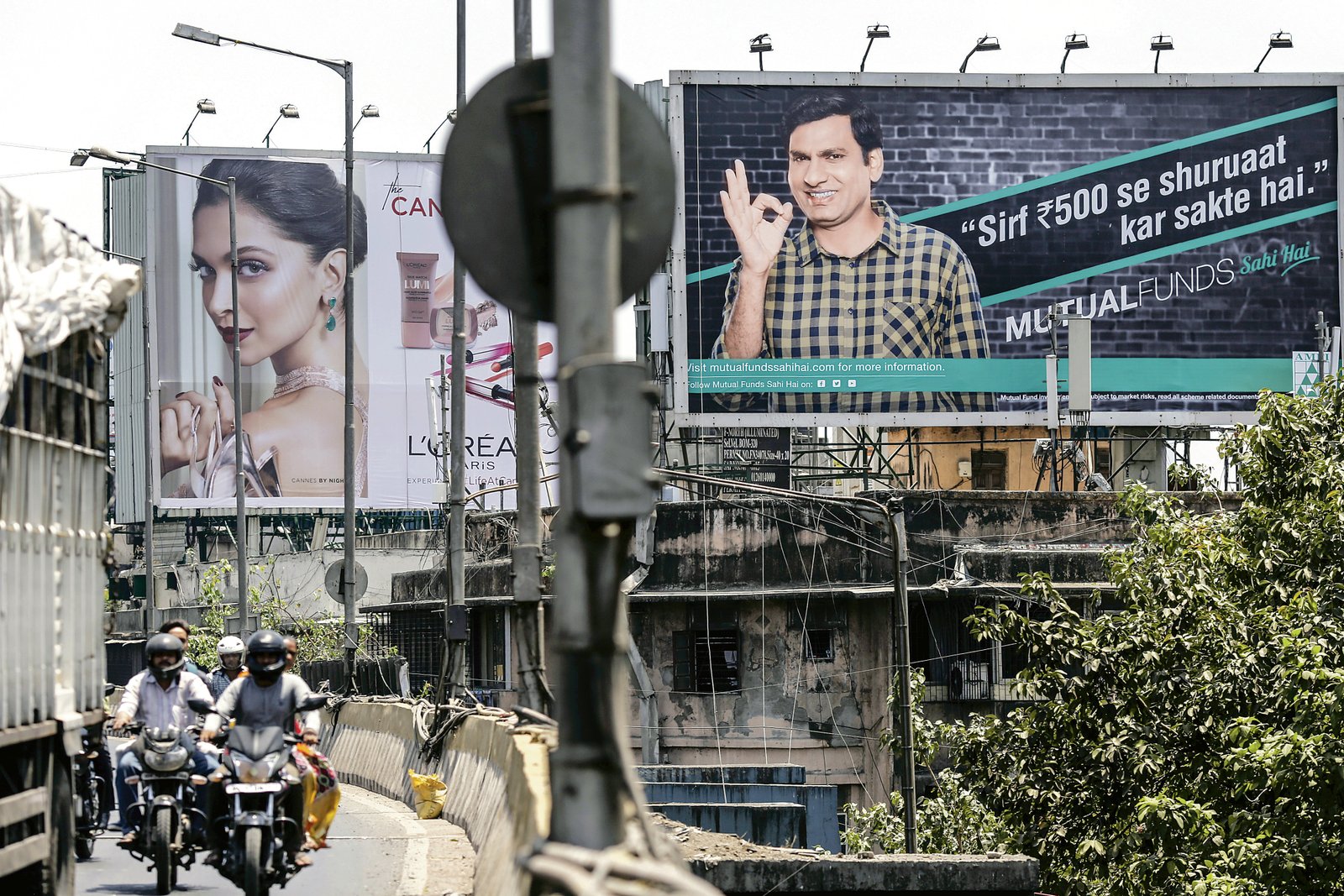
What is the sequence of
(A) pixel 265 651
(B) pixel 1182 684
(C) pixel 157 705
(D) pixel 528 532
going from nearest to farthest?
(A) pixel 265 651 < (C) pixel 157 705 < (D) pixel 528 532 < (B) pixel 1182 684

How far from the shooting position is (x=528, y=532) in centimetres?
1321

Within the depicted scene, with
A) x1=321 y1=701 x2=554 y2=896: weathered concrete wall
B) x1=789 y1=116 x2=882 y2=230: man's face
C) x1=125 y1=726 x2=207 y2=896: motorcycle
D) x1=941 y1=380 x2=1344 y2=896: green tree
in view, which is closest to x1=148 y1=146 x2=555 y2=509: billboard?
x1=789 y1=116 x2=882 y2=230: man's face

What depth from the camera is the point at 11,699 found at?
7074mm

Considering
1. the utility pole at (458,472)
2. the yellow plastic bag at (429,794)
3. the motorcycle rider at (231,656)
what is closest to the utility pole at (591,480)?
the motorcycle rider at (231,656)

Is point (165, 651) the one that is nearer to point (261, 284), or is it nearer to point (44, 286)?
point (44, 286)

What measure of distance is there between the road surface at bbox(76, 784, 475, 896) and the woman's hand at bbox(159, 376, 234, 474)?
30683 millimetres

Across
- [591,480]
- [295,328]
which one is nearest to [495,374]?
[295,328]

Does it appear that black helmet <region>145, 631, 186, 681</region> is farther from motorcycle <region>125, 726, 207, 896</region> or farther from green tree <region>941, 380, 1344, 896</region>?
green tree <region>941, 380, 1344, 896</region>

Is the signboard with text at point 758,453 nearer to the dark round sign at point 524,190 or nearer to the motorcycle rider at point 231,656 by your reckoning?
the motorcycle rider at point 231,656

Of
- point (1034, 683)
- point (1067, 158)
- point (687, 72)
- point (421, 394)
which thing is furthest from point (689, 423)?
point (421, 394)

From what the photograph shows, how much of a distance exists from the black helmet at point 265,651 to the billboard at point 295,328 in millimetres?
33569

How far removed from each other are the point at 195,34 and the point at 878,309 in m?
12.6

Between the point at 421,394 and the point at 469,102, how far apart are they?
41.1 metres

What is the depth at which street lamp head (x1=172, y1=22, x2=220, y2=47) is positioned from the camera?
72.1 ft
